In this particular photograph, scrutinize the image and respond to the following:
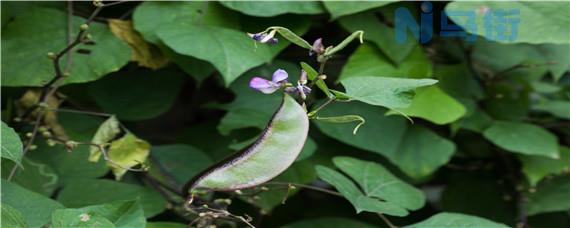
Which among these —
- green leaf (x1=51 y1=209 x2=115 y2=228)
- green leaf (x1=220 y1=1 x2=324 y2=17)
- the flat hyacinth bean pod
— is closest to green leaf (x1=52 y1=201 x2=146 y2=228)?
green leaf (x1=51 y1=209 x2=115 y2=228)

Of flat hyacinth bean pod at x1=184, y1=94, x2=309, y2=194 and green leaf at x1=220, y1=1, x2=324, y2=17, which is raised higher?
flat hyacinth bean pod at x1=184, y1=94, x2=309, y2=194

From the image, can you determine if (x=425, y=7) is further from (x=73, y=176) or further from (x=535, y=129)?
(x=73, y=176)

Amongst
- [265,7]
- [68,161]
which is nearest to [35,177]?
[68,161]

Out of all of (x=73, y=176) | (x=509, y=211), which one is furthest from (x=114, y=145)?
(x=509, y=211)

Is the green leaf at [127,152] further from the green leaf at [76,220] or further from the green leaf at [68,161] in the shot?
the green leaf at [76,220]

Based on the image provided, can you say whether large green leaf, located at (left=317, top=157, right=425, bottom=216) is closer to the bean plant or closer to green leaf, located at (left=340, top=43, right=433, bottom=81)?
the bean plant

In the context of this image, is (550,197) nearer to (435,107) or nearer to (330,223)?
(435,107)

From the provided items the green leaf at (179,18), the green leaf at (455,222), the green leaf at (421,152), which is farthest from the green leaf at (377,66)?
the green leaf at (455,222)
